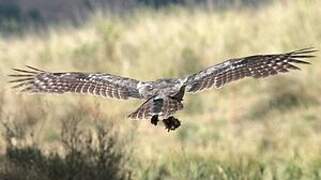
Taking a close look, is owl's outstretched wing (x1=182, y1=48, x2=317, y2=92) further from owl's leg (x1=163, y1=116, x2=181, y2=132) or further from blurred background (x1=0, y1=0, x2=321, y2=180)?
blurred background (x1=0, y1=0, x2=321, y2=180)

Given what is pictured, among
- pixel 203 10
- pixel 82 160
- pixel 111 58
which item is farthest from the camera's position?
pixel 203 10

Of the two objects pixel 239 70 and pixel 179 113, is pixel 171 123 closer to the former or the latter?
pixel 239 70

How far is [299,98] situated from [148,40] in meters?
4.36

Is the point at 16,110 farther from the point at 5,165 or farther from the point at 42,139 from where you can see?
the point at 5,165

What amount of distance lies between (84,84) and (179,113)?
174 inches

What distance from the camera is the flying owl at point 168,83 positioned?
7.53 metres

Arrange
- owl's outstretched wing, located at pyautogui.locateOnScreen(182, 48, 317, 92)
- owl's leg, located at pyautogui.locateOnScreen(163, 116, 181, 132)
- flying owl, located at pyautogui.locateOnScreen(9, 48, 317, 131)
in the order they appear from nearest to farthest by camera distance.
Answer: flying owl, located at pyautogui.locateOnScreen(9, 48, 317, 131)
owl's leg, located at pyautogui.locateOnScreen(163, 116, 181, 132)
owl's outstretched wing, located at pyautogui.locateOnScreen(182, 48, 317, 92)

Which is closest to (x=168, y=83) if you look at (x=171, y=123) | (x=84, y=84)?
(x=171, y=123)

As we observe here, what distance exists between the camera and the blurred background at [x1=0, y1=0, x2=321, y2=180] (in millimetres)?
10227

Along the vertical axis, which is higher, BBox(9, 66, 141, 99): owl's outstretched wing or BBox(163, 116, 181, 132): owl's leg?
BBox(9, 66, 141, 99): owl's outstretched wing

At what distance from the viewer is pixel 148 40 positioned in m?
16.4

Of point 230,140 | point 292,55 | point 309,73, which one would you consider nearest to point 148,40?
point 309,73

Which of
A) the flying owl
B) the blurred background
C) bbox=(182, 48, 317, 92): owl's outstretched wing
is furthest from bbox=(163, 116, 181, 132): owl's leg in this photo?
the blurred background

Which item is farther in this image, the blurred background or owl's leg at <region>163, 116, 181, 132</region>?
the blurred background
